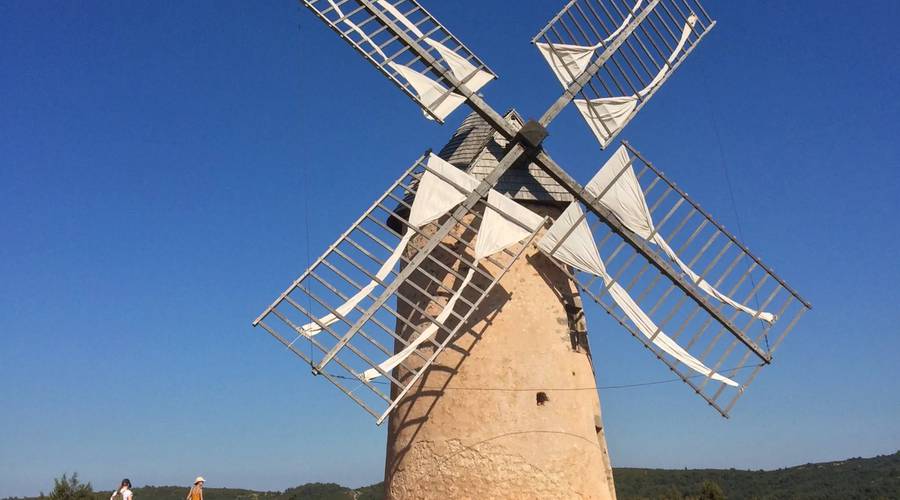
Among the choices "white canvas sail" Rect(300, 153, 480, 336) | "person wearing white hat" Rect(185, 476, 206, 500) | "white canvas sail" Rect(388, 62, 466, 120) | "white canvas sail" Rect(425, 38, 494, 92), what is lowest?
"person wearing white hat" Rect(185, 476, 206, 500)

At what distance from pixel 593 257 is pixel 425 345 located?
186 centimetres

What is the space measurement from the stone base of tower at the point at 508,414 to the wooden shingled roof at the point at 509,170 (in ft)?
2.23

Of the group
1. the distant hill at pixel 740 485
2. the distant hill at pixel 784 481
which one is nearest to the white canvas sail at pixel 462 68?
the distant hill at pixel 784 481

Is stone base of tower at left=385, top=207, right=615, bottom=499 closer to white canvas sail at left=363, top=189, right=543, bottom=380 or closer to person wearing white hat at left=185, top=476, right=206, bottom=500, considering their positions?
white canvas sail at left=363, top=189, right=543, bottom=380

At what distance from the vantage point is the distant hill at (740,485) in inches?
1176

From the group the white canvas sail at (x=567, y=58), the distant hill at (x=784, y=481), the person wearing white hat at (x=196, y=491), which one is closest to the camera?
the person wearing white hat at (x=196, y=491)

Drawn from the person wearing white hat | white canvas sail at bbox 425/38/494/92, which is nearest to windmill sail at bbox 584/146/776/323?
white canvas sail at bbox 425/38/494/92

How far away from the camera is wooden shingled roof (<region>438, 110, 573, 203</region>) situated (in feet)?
24.3

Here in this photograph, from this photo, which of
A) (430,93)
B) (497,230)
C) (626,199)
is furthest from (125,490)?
(626,199)

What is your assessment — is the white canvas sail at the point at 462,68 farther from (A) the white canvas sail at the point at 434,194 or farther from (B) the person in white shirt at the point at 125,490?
→ (B) the person in white shirt at the point at 125,490

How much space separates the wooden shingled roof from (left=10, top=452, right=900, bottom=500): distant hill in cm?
2377

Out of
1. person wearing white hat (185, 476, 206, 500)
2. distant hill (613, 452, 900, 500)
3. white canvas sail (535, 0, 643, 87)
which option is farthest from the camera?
distant hill (613, 452, 900, 500)

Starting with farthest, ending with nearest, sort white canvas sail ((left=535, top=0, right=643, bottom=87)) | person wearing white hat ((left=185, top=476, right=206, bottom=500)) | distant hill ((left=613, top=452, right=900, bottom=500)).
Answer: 1. distant hill ((left=613, top=452, right=900, bottom=500))
2. white canvas sail ((left=535, top=0, right=643, bottom=87))
3. person wearing white hat ((left=185, top=476, right=206, bottom=500))

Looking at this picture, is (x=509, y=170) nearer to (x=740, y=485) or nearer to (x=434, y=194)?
(x=434, y=194)
